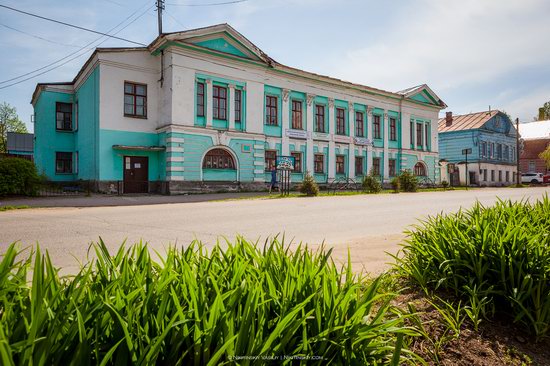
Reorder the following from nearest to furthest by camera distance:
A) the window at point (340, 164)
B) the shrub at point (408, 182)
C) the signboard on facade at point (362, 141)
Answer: the shrub at point (408, 182)
the window at point (340, 164)
the signboard on facade at point (362, 141)

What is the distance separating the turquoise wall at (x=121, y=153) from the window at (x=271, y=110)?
8.36 meters

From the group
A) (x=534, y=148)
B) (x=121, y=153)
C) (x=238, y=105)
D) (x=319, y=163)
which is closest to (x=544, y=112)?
(x=534, y=148)

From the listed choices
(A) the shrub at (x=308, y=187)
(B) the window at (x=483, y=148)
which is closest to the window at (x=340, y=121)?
(A) the shrub at (x=308, y=187)

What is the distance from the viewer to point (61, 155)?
84.5ft

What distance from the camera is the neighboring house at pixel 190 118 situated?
21.2 m

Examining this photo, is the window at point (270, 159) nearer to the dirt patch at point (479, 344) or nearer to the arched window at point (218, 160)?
the arched window at point (218, 160)

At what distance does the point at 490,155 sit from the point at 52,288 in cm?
5641

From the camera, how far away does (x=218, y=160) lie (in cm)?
2330

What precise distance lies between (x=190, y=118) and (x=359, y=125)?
17173 mm

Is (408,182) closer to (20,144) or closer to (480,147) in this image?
(480,147)

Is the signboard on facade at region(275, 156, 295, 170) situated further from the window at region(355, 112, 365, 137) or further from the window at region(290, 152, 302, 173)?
the window at region(355, 112, 365, 137)

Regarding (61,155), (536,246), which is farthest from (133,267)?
(61,155)

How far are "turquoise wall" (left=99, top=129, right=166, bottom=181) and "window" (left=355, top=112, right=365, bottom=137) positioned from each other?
1834cm

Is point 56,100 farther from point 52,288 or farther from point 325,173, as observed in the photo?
point 52,288
